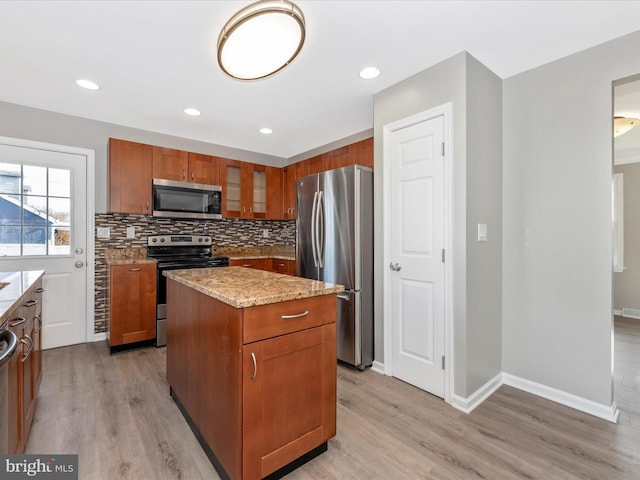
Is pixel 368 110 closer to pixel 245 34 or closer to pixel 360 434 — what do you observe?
pixel 245 34

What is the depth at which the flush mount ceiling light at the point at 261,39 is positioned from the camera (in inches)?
55.1

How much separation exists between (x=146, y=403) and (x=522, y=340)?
9.20 ft

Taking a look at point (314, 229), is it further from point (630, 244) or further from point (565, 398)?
point (630, 244)

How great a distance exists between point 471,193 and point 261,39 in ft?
5.33

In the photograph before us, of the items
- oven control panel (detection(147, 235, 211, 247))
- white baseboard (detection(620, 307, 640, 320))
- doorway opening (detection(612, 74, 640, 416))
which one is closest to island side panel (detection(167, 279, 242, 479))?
oven control panel (detection(147, 235, 211, 247))

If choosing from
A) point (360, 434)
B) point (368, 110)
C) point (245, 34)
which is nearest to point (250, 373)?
point (360, 434)

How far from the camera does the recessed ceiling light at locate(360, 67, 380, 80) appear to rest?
2357 mm

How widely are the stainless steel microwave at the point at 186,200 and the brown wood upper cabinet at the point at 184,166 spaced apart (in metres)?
0.09

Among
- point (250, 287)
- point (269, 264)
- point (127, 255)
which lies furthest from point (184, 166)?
point (250, 287)

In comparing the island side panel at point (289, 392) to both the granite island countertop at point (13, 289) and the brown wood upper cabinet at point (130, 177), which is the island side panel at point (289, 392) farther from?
the brown wood upper cabinet at point (130, 177)

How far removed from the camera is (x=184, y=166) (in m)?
3.81

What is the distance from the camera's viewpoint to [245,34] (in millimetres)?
1503

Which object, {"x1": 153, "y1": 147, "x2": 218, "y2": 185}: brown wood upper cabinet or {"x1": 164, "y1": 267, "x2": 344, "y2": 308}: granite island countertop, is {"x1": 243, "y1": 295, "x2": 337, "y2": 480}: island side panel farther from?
{"x1": 153, "y1": 147, "x2": 218, "y2": 185}: brown wood upper cabinet

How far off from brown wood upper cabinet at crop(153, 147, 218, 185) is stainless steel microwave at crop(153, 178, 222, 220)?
87 millimetres
